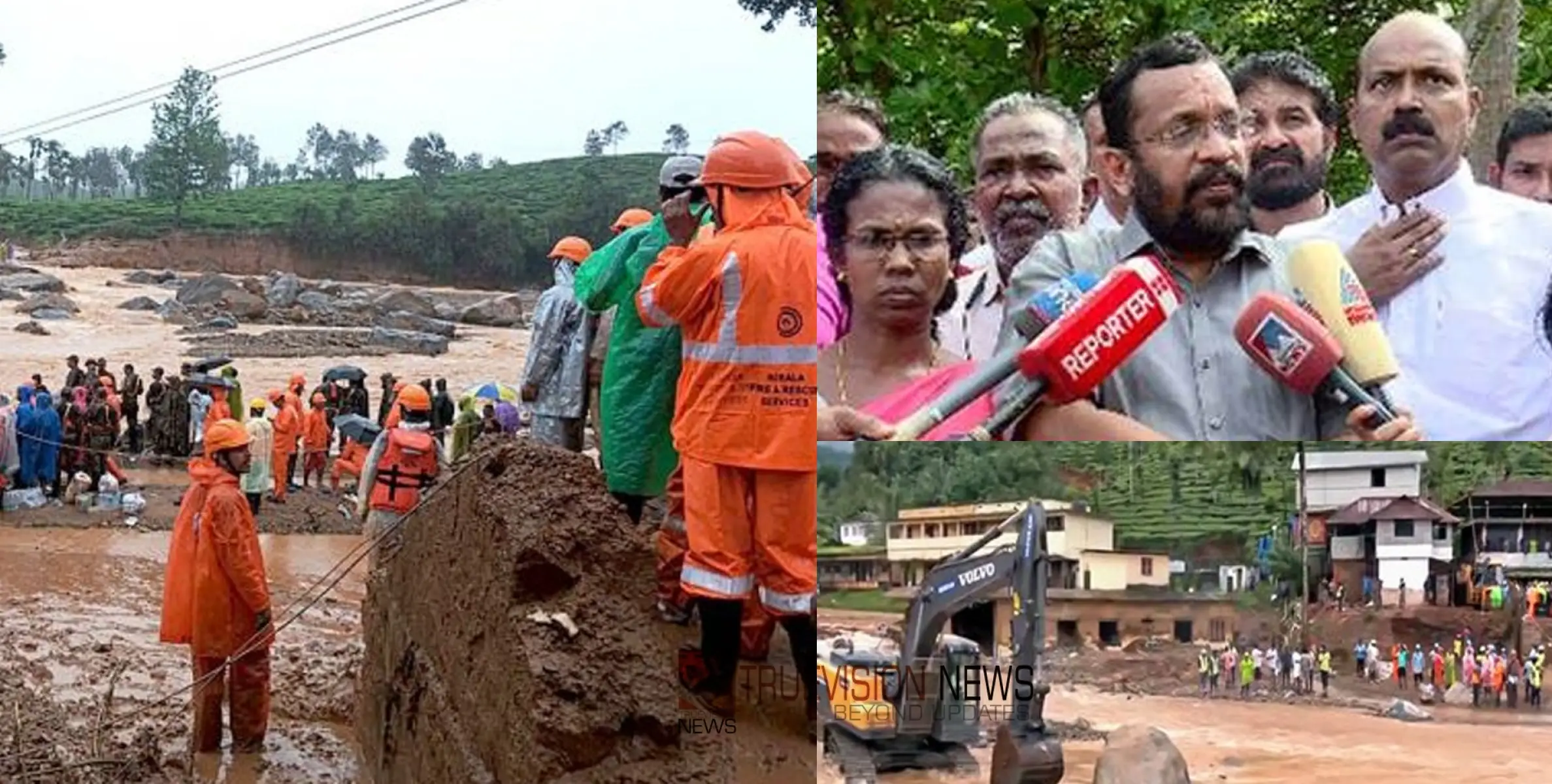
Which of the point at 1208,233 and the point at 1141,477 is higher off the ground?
the point at 1208,233

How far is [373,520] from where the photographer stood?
28.0ft

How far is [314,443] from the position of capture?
1747 centimetres

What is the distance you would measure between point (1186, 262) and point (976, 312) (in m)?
0.50

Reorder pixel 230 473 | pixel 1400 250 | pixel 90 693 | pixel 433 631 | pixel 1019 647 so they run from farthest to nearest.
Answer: pixel 90 693
pixel 230 473
pixel 433 631
pixel 1019 647
pixel 1400 250

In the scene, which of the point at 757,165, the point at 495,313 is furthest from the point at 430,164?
the point at 757,165

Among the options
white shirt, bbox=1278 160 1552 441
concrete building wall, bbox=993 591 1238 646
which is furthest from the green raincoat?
white shirt, bbox=1278 160 1552 441

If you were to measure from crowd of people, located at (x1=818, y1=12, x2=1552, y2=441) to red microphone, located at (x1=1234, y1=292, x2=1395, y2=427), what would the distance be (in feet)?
0.11

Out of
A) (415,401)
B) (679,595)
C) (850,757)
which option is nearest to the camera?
(850,757)

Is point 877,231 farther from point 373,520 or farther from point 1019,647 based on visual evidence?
point 373,520

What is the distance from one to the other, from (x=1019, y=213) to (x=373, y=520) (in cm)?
559

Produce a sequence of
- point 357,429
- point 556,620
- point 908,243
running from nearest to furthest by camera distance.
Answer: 1. point 908,243
2. point 556,620
3. point 357,429

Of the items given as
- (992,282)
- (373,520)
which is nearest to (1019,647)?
(992,282)

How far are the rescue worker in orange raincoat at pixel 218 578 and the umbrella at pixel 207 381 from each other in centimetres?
944

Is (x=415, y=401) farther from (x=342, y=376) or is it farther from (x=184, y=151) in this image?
(x=184, y=151)
